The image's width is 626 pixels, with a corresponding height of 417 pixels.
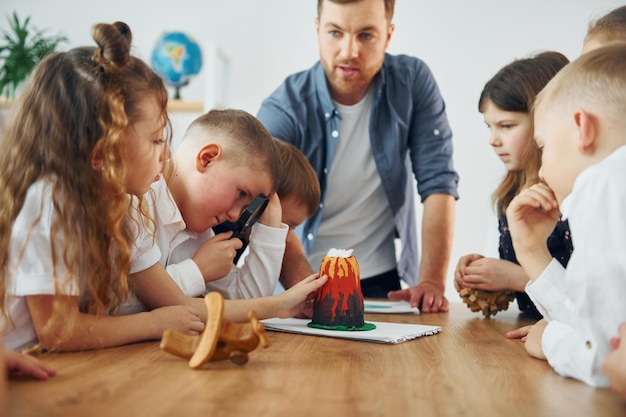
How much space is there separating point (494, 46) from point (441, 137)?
1847 mm

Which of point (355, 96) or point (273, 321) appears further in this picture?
point (355, 96)

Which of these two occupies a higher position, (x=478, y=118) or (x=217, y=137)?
(x=217, y=137)

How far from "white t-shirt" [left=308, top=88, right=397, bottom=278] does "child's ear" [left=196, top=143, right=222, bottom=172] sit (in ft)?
3.08

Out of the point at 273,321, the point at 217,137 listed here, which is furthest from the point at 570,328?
the point at 217,137

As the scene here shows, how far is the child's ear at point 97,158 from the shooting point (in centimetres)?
110

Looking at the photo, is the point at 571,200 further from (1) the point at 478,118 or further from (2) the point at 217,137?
(1) the point at 478,118

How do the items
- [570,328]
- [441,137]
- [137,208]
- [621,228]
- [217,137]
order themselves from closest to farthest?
[621,228]
[570,328]
[137,208]
[217,137]
[441,137]

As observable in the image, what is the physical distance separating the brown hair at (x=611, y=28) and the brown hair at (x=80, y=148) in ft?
3.20

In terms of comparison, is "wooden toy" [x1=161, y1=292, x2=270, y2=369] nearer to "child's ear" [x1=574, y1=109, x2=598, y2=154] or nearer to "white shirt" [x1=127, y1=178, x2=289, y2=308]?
"white shirt" [x1=127, y1=178, x2=289, y2=308]

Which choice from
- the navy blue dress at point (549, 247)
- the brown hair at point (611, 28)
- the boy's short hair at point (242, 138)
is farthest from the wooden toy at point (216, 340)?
the brown hair at point (611, 28)

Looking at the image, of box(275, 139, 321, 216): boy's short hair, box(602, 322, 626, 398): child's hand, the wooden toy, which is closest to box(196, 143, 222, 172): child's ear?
box(275, 139, 321, 216): boy's short hair

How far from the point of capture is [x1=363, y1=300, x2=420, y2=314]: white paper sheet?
5.75 ft

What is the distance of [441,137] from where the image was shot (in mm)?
2443

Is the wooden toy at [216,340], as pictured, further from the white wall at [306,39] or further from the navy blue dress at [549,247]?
the white wall at [306,39]
